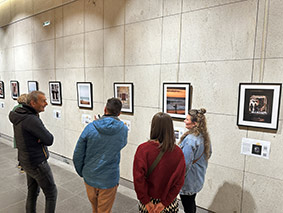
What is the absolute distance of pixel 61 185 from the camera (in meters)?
4.09

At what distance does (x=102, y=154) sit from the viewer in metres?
2.22

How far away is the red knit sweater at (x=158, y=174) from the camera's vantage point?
1.73 m

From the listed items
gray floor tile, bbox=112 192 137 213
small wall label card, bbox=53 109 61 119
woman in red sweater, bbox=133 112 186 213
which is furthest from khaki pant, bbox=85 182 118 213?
small wall label card, bbox=53 109 61 119

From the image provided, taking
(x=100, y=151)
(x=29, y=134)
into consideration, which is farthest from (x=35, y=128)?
(x=100, y=151)

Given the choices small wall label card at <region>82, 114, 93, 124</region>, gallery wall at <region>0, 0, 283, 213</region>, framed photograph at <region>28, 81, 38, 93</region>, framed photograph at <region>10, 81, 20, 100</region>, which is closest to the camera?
gallery wall at <region>0, 0, 283, 213</region>

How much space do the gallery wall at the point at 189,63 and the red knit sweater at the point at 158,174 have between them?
4.55ft

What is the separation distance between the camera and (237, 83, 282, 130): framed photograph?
8.02 feet

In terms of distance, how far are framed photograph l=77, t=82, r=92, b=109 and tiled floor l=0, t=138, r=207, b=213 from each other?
165 cm

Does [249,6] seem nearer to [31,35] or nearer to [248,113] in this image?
[248,113]

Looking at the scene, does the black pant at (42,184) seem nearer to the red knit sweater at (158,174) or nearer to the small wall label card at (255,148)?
the red knit sweater at (158,174)

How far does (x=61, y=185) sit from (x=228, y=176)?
3.23 m

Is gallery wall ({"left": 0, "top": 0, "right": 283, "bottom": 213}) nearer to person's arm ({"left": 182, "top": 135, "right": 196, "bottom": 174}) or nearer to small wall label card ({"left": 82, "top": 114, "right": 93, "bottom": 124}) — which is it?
small wall label card ({"left": 82, "top": 114, "right": 93, "bottom": 124})

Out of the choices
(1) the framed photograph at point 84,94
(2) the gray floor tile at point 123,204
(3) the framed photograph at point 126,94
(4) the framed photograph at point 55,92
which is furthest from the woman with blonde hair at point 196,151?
(4) the framed photograph at point 55,92

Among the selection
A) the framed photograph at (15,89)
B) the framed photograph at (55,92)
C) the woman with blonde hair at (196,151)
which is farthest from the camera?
the framed photograph at (15,89)
